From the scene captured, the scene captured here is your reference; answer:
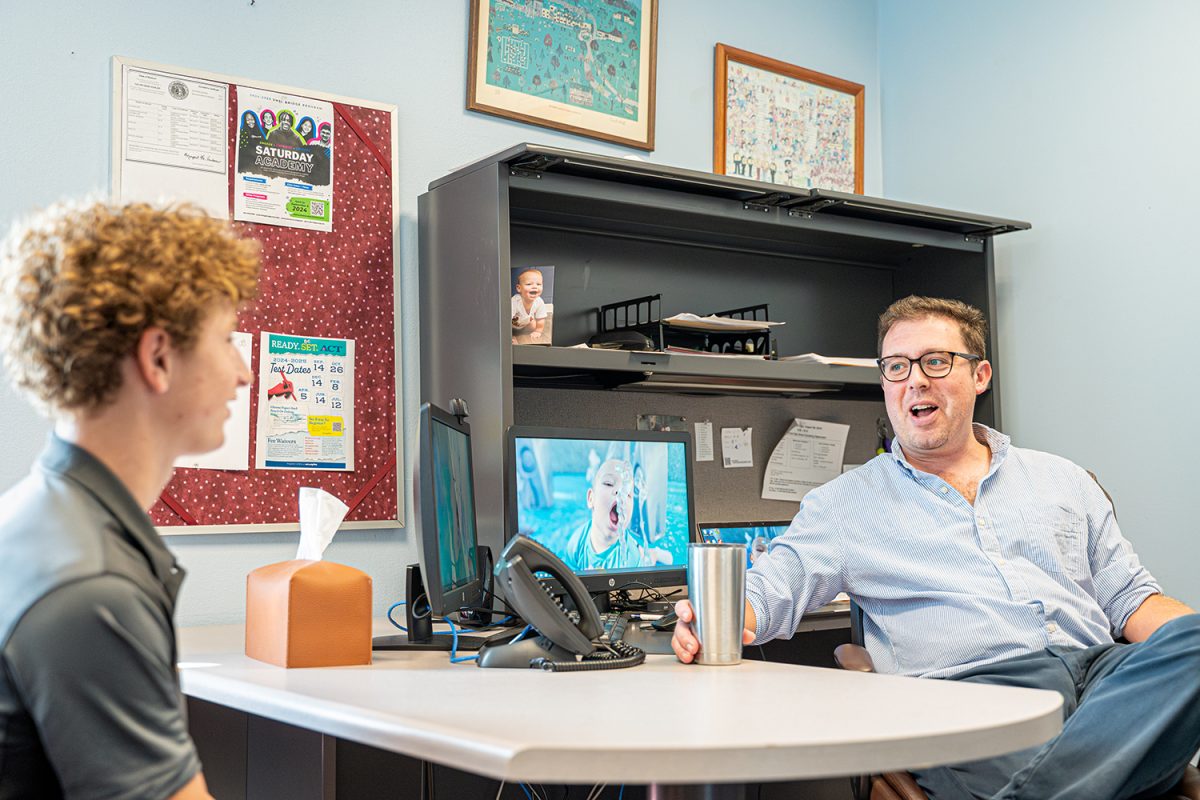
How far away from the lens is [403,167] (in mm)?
2490

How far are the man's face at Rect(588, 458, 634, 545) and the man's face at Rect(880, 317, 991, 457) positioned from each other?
1.92 feet

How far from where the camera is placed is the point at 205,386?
93cm

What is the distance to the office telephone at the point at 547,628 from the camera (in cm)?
148

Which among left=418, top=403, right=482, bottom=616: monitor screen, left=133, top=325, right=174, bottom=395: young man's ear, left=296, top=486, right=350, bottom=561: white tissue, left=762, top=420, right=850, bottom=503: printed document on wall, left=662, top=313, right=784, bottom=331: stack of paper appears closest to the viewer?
left=133, top=325, right=174, bottom=395: young man's ear

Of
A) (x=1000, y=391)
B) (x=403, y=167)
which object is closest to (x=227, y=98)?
(x=403, y=167)

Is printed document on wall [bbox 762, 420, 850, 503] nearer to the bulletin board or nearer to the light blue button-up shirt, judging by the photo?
the light blue button-up shirt

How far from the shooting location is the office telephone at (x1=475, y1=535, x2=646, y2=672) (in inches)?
58.4

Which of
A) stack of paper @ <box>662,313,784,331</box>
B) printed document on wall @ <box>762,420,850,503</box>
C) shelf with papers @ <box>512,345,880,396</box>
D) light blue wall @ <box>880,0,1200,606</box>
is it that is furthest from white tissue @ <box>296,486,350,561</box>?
light blue wall @ <box>880,0,1200,606</box>

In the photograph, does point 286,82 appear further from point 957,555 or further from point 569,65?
point 957,555

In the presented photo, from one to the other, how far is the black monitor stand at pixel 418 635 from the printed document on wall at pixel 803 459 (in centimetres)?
131

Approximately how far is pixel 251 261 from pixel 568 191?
138 cm

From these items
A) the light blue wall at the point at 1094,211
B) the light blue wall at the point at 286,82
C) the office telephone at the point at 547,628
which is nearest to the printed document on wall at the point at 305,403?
the light blue wall at the point at 286,82

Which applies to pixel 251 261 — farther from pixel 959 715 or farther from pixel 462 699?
pixel 959 715

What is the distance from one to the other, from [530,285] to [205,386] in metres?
1.44
